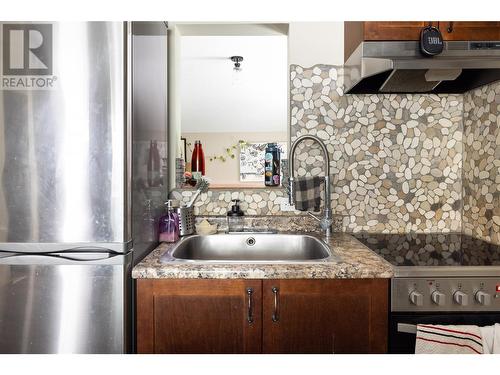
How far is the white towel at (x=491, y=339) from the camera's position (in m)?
1.07

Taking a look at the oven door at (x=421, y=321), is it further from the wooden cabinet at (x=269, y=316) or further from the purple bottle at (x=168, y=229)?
the purple bottle at (x=168, y=229)

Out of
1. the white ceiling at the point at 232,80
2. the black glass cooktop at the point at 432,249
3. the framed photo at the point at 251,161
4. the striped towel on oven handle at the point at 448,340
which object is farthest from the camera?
the framed photo at the point at 251,161

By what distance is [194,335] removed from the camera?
1.22m

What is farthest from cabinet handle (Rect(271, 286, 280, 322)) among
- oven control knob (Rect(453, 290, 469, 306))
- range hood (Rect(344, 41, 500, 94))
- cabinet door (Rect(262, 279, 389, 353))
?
range hood (Rect(344, 41, 500, 94))

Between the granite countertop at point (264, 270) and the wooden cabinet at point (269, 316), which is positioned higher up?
the granite countertop at point (264, 270)

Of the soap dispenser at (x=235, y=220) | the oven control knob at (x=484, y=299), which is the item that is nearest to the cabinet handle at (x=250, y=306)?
the soap dispenser at (x=235, y=220)

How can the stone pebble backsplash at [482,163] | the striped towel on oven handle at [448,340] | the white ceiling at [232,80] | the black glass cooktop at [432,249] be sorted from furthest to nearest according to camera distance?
the white ceiling at [232,80] → the stone pebble backsplash at [482,163] → the black glass cooktop at [432,249] → the striped towel on oven handle at [448,340]

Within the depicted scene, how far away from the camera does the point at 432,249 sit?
155cm

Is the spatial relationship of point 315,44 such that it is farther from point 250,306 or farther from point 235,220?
point 250,306

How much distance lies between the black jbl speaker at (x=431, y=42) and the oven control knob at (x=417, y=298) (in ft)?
2.88

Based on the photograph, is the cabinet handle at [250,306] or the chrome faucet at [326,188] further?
the chrome faucet at [326,188]

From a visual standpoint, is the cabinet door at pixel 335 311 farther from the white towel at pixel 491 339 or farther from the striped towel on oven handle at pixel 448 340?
the white towel at pixel 491 339

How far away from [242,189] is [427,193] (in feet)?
3.20

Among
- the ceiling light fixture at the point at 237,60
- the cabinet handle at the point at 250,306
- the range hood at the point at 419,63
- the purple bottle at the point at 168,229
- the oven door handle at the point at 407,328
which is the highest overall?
the ceiling light fixture at the point at 237,60
